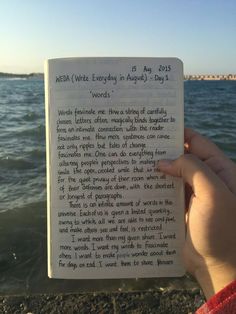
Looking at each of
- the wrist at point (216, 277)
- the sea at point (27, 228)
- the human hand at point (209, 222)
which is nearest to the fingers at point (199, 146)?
the human hand at point (209, 222)

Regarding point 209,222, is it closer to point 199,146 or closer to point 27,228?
point 199,146

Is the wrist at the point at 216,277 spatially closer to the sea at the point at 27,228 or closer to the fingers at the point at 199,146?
the fingers at the point at 199,146

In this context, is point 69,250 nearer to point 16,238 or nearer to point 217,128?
point 16,238

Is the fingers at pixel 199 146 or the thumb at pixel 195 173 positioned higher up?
the fingers at pixel 199 146

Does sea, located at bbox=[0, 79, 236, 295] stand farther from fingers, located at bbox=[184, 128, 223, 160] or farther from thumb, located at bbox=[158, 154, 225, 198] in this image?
thumb, located at bbox=[158, 154, 225, 198]

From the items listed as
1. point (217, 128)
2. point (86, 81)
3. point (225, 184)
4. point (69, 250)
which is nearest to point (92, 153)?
point (86, 81)

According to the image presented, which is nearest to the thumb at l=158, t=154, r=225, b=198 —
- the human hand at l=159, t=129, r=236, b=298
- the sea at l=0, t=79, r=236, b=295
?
the human hand at l=159, t=129, r=236, b=298

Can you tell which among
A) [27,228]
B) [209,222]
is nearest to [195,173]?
[209,222]
